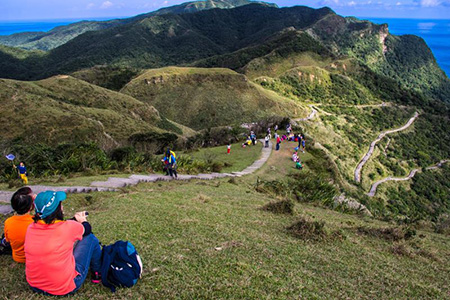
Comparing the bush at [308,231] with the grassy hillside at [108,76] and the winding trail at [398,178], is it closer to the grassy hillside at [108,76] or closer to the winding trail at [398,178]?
the winding trail at [398,178]

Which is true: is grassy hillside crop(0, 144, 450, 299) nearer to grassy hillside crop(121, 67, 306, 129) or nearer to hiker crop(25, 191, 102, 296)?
hiker crop(25, 191, 102, 296)

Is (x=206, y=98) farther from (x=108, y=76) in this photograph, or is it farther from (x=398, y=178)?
(x=108, y=76)

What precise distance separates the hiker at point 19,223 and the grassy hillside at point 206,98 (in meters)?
60.3

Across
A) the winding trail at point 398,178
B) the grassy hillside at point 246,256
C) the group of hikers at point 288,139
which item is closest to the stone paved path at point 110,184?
the grassy hillside at point 246,256

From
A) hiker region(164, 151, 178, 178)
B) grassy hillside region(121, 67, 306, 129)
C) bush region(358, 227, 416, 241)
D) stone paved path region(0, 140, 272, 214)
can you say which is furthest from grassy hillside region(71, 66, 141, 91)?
bush region(358, 227, 416, 241)

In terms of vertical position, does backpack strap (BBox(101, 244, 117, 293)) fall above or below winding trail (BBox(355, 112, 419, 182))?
above

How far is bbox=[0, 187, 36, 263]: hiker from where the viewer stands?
5.03m

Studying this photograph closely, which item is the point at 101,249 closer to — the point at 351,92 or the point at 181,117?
the point at 181,117

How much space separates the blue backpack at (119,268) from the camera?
4809 mm

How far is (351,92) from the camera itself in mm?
92312

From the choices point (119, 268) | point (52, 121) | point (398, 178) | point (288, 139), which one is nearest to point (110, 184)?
point (119, 268)

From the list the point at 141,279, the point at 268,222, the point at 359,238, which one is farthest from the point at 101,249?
the point at 359,238

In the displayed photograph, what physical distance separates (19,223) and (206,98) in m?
67.7

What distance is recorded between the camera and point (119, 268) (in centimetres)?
482
